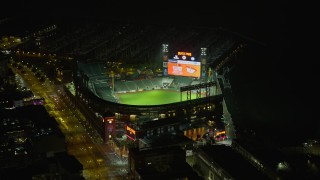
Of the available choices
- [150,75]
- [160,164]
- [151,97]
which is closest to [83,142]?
[160,164]

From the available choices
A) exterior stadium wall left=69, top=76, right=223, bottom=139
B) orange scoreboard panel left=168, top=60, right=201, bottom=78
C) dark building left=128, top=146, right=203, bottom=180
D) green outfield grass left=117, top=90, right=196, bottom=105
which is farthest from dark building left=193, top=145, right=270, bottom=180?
orange scoreboard panel left=168, top=60, right=201, bottom=78

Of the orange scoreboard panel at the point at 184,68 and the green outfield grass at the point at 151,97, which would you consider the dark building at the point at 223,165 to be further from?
the orange scoreboard panel at the point at 184,68

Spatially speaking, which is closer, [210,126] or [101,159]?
[101,159]

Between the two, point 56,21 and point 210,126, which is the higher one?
point 56,21

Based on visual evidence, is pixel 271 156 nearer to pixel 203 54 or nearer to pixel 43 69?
pixel 203 54

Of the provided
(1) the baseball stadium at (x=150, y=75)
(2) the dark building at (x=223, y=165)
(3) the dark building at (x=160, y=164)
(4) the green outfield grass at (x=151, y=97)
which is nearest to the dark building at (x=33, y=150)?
(3) the dark building at (x=160, y=164)

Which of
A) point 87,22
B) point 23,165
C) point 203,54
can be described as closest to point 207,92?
point 203,54

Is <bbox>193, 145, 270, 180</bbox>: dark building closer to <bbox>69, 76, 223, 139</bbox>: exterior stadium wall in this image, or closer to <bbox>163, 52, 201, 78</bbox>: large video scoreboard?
<bbox>69, 76, 223, 139</bbox>: exterior stadium wall

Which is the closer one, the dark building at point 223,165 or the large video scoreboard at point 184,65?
the dark building at point 223,165
